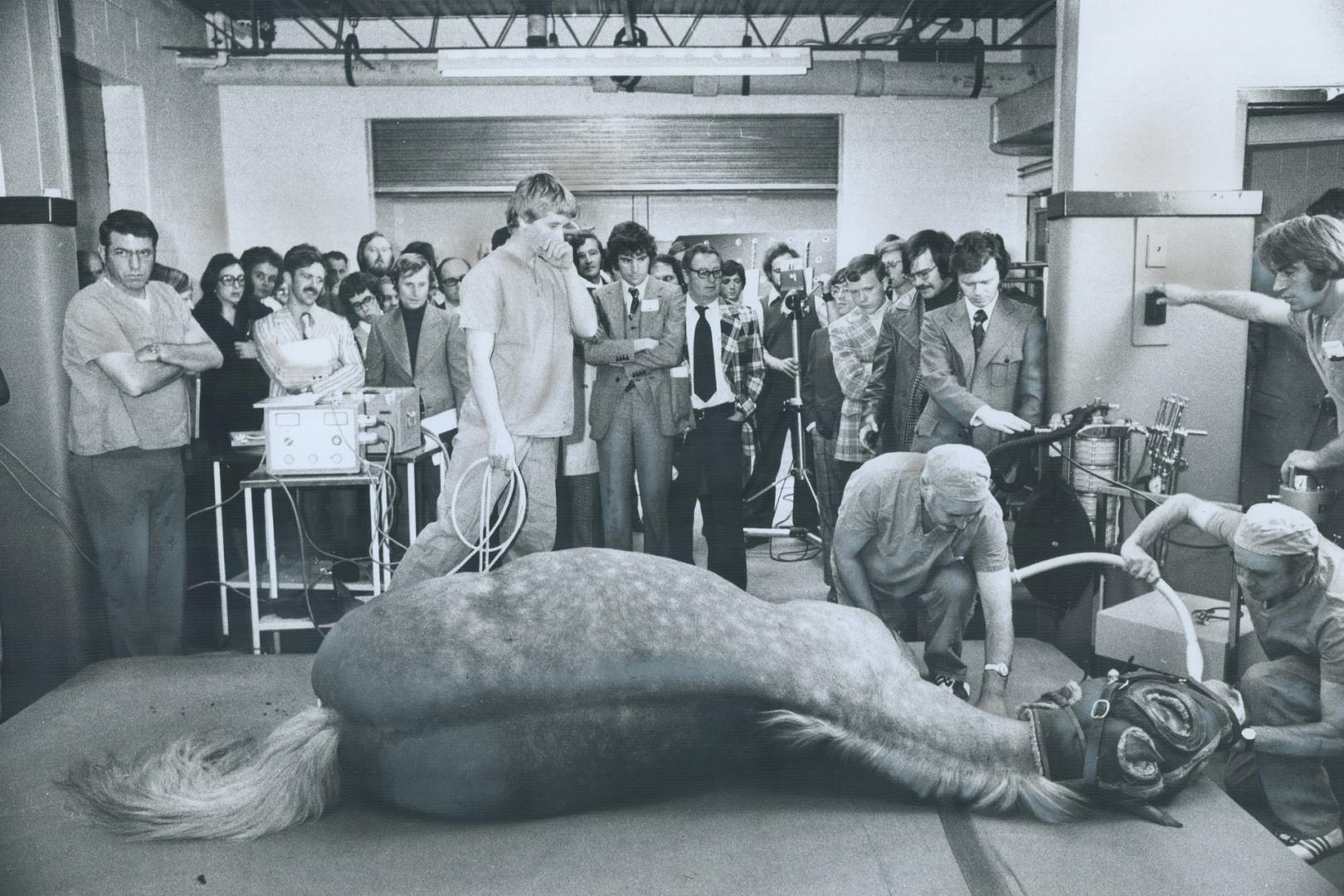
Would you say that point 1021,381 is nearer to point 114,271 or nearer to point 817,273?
point 114,271

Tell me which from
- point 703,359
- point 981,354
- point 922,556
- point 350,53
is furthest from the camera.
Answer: point 350,53

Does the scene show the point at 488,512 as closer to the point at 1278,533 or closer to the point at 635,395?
the point at 635,395

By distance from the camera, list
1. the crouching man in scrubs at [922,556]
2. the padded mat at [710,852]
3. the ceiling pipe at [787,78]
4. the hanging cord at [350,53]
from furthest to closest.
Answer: the ceiling pipe at [787,78]
the hanging cord at [350,53]
the crouching man in scrubs at [922,556]
the padded mat at [710,852]

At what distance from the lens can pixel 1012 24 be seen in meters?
8.40

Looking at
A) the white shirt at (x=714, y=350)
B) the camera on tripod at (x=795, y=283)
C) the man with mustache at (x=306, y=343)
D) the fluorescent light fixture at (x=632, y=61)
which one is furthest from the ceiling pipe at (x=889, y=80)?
the man with mustache at (x=306, y=343)

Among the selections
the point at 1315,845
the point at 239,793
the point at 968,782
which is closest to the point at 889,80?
the point at 1315,845

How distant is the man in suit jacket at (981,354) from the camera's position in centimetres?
377

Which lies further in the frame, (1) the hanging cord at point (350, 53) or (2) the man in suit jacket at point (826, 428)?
(1) the hanging cord at point (350, 53)

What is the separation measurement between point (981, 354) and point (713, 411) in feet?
4.15

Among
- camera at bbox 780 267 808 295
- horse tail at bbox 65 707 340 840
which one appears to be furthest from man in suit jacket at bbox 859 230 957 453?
horse tail at bbox 65 707 340 840

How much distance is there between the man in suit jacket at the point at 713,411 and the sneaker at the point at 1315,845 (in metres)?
2.36

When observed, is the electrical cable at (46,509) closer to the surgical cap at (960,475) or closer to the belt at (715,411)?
the belt at (715,411)

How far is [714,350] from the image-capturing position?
15.7 feet

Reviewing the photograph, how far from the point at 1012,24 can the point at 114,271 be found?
23.7 feet
